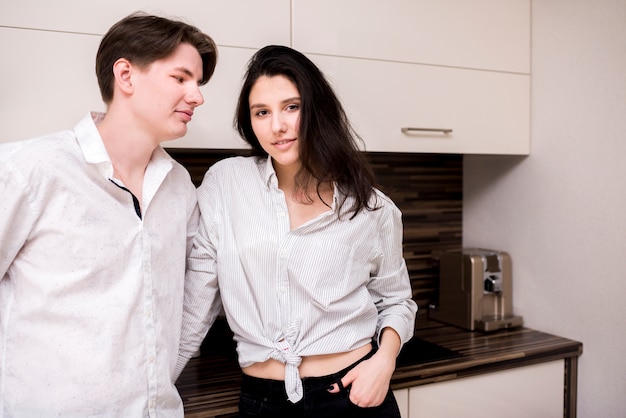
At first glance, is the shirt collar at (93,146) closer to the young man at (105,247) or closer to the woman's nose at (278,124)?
the young man at (105,247)

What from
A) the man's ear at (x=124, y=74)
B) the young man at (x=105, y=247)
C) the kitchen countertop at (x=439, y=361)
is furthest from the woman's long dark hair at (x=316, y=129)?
the kitchen countertop at (x=439, y=361)

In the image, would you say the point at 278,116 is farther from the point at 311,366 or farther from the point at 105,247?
the point at 311,366

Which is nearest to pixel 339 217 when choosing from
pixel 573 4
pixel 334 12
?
pixel 334 12

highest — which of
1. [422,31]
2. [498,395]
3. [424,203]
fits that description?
[422,31]

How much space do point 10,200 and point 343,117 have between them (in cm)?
79

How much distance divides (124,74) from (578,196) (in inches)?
59.6

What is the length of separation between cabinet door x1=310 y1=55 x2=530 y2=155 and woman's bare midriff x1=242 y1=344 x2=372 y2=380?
741 mm

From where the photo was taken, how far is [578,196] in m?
1.93

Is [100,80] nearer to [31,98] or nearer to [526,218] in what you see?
[31,98]

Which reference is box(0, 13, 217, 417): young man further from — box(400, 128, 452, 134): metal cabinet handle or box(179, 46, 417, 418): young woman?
box(400, 128, 452, 134): metal cabinet handle

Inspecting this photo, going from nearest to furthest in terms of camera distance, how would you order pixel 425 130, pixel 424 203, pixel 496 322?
pixel 425 130 < pixel 496 322 < pixel 424 203

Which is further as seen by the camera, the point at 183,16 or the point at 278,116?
the point at 183,16

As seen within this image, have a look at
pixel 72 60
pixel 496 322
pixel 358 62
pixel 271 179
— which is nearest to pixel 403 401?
pixel 496 322

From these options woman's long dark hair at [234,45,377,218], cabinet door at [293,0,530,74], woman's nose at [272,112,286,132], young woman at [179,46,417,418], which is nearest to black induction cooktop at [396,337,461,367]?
young woman at [179,46,417,418]
